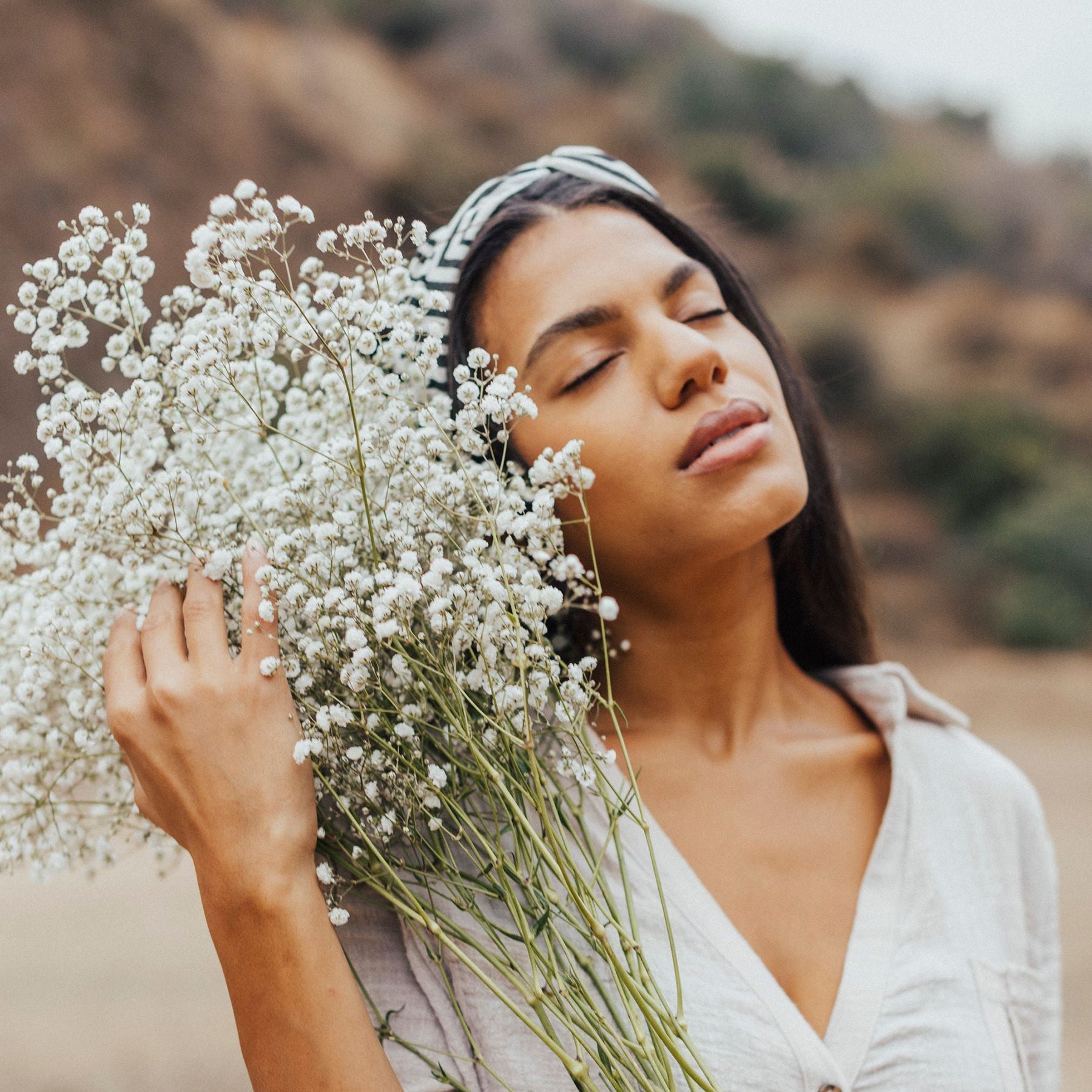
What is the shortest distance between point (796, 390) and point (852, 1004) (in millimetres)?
1094

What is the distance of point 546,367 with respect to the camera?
5.40ft

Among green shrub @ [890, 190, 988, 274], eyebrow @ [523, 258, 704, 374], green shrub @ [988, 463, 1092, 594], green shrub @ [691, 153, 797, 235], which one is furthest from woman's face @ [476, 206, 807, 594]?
green shrub @ [890, 190, 988, 274]

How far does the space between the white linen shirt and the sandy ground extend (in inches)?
177

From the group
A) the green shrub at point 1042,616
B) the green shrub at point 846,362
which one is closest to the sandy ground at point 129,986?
the green shrub at point 1042,616

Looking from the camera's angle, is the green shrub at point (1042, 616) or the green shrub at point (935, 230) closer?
the green shrub at point (1042, 616)

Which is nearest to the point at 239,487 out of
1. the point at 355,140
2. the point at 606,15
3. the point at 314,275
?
the point at 314,275

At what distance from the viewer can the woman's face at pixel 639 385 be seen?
155 centimetres

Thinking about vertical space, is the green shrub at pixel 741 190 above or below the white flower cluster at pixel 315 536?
above

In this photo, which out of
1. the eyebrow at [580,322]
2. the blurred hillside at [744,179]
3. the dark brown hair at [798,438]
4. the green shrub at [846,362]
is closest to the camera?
A: the eyebrow at [580,322]

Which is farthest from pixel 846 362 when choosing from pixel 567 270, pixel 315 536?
pixel 315 536

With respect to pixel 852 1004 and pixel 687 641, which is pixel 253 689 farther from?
pixel 852 1004

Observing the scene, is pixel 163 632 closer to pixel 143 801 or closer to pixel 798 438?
pixel 143 801

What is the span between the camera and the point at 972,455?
15539 mm

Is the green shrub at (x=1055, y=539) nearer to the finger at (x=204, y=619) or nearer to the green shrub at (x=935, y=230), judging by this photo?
the green shrub at (x=935, y=230)
